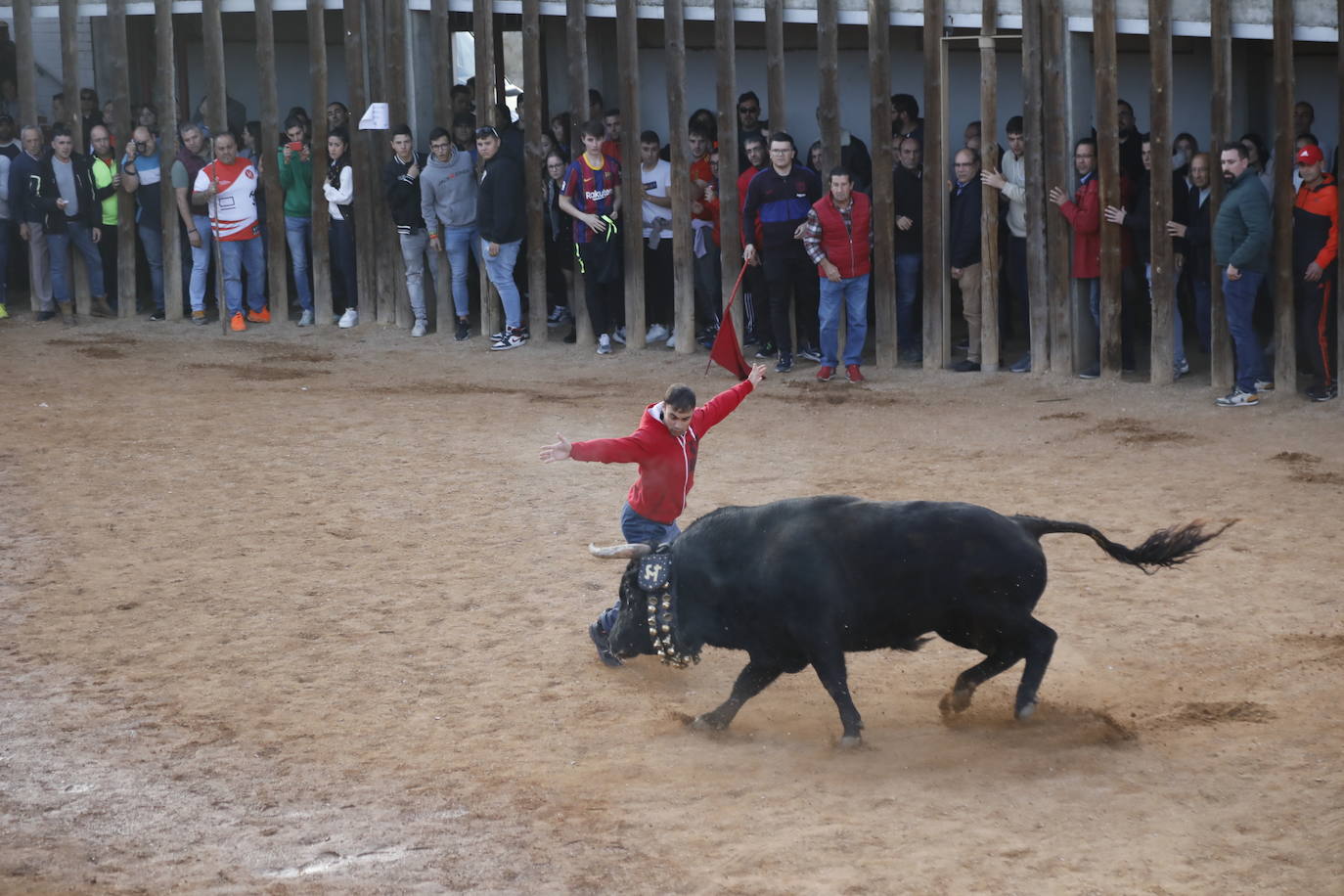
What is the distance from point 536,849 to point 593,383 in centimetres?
942

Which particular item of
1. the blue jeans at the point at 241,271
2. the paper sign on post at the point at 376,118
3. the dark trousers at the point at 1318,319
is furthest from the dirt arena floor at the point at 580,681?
the blue jeans at the point at 241,271

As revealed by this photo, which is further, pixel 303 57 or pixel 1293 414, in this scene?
pixel 303 57

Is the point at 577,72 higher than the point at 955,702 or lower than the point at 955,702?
higher

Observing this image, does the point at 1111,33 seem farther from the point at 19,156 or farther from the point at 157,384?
the point at 19,156

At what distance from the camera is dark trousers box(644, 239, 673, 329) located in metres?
16.1

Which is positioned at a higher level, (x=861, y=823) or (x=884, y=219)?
(x=884, y=219)

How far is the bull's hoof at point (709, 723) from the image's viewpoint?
22.3ft

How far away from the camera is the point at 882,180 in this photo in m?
14.6

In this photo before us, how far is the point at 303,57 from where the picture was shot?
67.4 feet

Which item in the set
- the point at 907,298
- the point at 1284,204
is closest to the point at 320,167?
the point at 907,298

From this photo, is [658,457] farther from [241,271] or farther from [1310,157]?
[241,271]

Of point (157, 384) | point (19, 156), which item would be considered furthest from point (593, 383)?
point (19, 156)

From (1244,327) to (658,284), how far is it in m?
5.93

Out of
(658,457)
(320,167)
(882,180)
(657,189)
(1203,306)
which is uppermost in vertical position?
(320,167)
